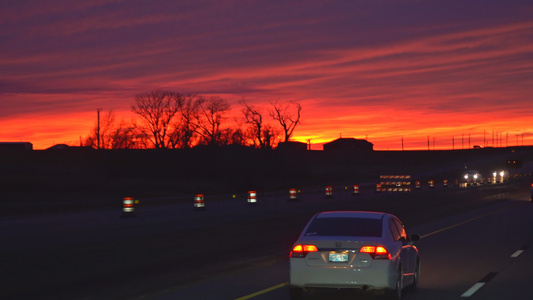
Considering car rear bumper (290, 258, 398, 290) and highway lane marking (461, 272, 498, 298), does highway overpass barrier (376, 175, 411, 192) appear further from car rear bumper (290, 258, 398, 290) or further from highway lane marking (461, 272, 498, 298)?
car rear bumper (290, 258, 398, 290)

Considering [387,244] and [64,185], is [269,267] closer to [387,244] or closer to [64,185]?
[387,244]

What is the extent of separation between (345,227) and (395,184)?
155ft

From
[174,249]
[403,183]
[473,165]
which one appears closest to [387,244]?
[174,249]

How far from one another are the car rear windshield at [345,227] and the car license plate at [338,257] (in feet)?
1.81

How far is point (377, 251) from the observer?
11594mm

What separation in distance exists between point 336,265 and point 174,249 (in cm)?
1062

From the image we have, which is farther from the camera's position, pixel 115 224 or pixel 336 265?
pixel 115 224

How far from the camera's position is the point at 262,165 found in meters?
92.5

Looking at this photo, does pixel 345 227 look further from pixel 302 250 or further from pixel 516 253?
pixel 516 253

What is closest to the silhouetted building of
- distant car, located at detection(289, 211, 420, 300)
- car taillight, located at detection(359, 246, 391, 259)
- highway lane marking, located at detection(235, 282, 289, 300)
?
highway lane marking, located at detection(235, 282, 289, 300)

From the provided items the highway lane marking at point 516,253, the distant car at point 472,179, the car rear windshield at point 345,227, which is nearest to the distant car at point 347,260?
the car rear windshield at point 345,227

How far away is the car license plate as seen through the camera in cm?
1159

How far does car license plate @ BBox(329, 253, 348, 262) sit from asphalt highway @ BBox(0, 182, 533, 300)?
1837mm

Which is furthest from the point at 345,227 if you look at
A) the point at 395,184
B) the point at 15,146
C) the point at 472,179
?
the point at 15,146
